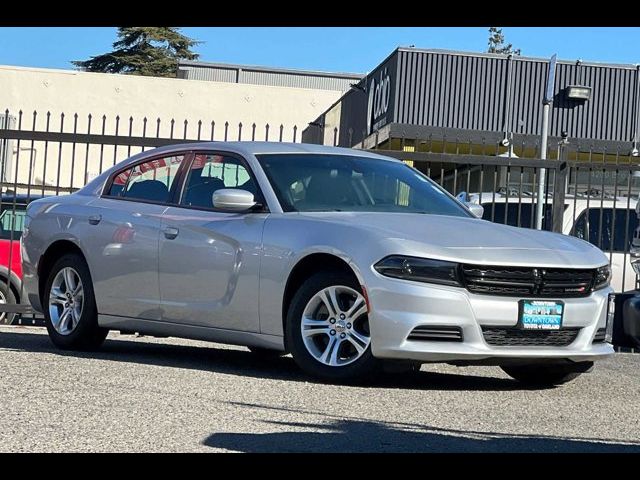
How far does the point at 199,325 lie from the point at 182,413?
92.7 inches

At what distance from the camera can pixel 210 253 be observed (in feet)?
28.2

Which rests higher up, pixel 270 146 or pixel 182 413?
pixel 270 146

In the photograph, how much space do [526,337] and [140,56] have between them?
65.4 m

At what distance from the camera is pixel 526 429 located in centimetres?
634

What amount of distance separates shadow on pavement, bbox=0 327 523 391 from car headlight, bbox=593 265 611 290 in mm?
823

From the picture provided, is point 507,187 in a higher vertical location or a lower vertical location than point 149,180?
higher

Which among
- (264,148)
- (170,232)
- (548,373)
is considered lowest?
(548,373)

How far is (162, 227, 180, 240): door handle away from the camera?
29.1 feet

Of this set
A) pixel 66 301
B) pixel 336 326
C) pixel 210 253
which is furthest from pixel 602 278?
pixel 66 301

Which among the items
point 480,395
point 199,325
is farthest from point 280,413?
point 199,325

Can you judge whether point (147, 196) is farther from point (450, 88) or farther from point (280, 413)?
point (450, 88)

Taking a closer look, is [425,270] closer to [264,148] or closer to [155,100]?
[264,148]
